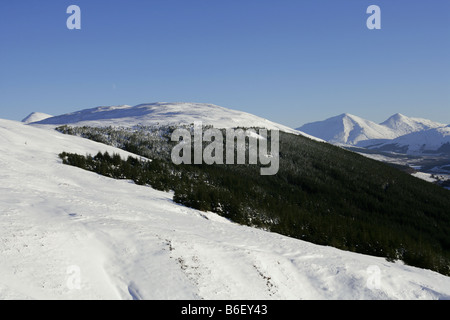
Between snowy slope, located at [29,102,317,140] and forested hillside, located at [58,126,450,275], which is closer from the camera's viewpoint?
forested hillside, located at [58,126,450,275]

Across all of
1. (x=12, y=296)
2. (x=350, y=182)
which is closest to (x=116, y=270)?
(x=12, y=296)

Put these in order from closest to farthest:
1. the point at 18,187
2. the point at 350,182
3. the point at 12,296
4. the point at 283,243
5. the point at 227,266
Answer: the point at 12,296 < the point at 227,266 < the point at 283,243 < the point at 18,187 < the point at 350,182

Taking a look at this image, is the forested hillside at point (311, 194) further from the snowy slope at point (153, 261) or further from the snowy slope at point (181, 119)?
the snowy slope at point (181, 119)

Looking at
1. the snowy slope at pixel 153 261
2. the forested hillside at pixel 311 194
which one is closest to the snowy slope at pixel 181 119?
the forested hillside at pixel 311 194

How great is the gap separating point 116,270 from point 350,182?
4540cm

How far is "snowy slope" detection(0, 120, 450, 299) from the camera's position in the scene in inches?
311

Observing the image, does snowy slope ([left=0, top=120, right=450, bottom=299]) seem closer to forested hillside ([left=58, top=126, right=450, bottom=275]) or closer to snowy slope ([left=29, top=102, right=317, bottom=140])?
forested hillside ([left=58, top=126, right=450, bottom=275])

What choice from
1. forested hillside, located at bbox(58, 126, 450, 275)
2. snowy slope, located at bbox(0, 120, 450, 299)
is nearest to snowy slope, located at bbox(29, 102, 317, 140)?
forested hillside, located at bbox(58, 126, 450, 275)

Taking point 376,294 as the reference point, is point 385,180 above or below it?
below

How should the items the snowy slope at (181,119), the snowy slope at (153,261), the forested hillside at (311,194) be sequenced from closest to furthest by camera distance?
the snowy slope at (153,261), the forested hillside at (311,194), the snowy slope at (181,119)

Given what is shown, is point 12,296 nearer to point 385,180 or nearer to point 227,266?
point 227,266

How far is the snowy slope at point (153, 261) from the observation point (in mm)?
7887
